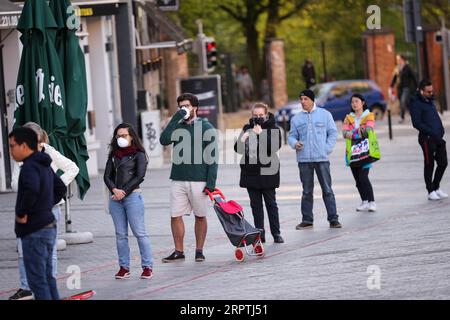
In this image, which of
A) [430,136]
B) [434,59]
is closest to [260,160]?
[430,136]

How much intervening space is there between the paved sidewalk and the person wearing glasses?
0.62 metres

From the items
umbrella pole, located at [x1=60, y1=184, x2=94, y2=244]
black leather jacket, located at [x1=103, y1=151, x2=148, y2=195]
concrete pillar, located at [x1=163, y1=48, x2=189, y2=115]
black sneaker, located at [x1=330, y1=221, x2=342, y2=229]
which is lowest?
black sneaker, located at [x1=330, y1=221, x2=342, y2=229]

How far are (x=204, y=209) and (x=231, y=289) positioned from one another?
2.30m

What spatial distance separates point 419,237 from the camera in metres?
16.4

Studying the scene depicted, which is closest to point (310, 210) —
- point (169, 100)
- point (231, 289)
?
point (231, 289)

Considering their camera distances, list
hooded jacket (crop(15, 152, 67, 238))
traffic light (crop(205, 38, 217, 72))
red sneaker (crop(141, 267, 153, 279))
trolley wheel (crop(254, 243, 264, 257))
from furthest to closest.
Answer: traffic light (crop(205, 38, 217, 72)), trolley wheel (crop(254, 243, 264, 257)), red sneaker (crop(141, 267, 153, 279)), hooded jacket (crop(15, 152, 67, 238))

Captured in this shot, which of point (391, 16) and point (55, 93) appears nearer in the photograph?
point (55, 93)

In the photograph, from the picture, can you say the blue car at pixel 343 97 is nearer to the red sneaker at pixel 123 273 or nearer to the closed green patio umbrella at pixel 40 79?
the closed green patio umbrella at pixel 40 79

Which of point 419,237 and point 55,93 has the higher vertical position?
point 55,93

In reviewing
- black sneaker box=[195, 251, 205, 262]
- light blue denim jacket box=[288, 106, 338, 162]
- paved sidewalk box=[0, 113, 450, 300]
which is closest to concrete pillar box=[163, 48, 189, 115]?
paved sidewalk box=[0, 113, 450, 300]

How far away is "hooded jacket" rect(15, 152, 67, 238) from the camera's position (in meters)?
11.5

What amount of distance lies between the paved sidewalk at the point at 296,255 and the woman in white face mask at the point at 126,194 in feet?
0.82

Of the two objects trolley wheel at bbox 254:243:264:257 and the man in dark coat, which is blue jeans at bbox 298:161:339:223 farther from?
trolley wheel at bbox 254:243:264:257
